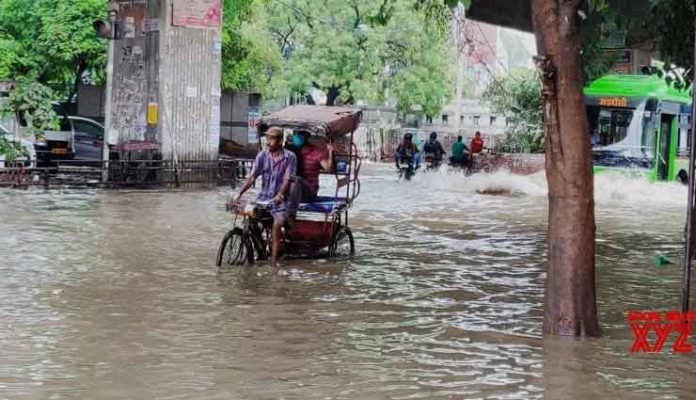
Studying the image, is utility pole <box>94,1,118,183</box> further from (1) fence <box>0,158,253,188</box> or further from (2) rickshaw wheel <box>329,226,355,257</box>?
(2) rickshaw wheel <box>329,226,355,257</box>

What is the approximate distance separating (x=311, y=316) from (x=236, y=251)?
312cm

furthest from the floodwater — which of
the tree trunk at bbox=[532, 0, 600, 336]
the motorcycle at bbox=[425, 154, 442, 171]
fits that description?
the motorcycle at bbox=[425, 154, 442, 171]

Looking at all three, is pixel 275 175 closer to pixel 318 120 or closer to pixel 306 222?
pixel 306 222

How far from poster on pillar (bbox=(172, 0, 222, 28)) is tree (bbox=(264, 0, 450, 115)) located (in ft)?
67.7

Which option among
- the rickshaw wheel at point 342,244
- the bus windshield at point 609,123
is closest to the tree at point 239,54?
the bus windshield at point 609,123

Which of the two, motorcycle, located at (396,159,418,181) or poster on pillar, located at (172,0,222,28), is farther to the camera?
motorcycle, located at (396,159,418,181)

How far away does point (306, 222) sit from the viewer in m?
13.2

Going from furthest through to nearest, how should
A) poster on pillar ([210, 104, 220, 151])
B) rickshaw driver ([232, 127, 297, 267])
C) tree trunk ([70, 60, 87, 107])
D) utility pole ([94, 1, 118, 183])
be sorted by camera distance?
tree trunk ([70, 60, 87, 107])
poster on pillar ([210, 104, 220, 151])
utility pole ([94, 1, 118, 183])
rickshaw driver ([232, 127, 297, 267])

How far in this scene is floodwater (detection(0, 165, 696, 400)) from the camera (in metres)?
7.03

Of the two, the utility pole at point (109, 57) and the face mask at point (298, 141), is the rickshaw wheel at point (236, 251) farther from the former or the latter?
the utility pole at point (109, 57)

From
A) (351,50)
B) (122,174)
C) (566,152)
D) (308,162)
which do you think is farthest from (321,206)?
(351,50)

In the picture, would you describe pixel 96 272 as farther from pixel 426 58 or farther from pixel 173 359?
pixel 426 58

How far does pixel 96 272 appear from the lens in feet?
38.1

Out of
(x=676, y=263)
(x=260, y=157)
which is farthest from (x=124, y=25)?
(x=676, y=263)
